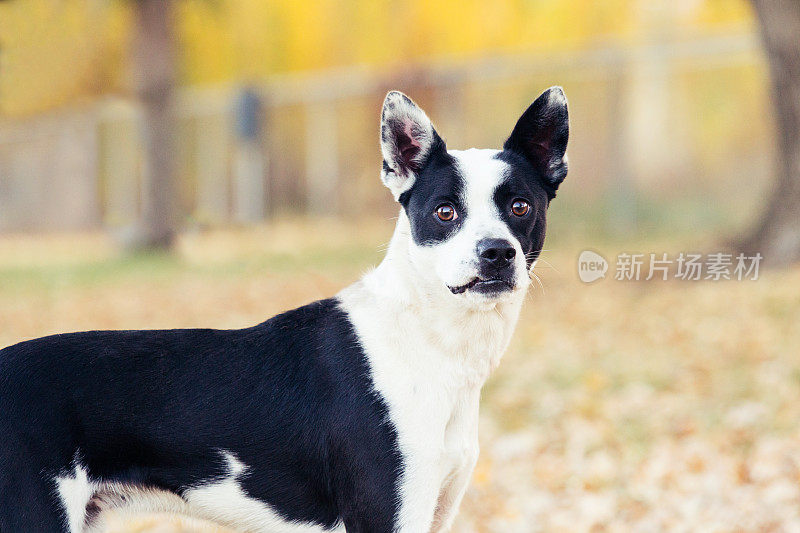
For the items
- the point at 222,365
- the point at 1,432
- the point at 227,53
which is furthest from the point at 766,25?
the point at 227,53

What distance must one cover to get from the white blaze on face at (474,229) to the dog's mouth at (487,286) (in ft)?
0.07

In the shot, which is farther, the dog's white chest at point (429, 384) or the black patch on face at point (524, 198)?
the black patch on face at point (524, 198)

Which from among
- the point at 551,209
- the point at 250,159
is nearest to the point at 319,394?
the point at 551,209

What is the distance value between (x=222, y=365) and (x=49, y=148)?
23.7 metres

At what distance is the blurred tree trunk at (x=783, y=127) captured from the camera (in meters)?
8.24

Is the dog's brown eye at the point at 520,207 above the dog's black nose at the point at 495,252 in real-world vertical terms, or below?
above

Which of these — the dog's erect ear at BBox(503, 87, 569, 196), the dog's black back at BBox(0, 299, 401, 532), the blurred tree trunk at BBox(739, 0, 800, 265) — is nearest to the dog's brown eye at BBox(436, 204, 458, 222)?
the dog's erect ear at BBox(503, 87, 569, 196)

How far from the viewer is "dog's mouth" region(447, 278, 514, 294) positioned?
95.4 inches

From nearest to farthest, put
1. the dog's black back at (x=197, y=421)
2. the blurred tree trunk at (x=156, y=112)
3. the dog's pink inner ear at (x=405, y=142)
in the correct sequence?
the dog's black back at (x=197, y=421), the dog's pink inner ear at (x=405, y=142), the blurred tree trunk at (x=156, y=112)

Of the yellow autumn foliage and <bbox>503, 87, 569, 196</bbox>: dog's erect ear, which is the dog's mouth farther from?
the yellow autumn foliage

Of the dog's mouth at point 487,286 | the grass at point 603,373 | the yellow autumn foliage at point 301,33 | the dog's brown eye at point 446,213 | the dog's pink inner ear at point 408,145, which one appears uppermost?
the yellow autumn foliage at point 301,33

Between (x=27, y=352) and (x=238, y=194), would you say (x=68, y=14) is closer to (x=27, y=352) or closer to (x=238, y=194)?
(x=238, y=194)

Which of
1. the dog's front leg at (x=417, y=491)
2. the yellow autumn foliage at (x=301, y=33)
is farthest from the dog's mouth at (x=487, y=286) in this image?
the yellow autumn foliage at (x=301, y=33)

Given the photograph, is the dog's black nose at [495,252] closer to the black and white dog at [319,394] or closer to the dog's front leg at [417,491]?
the black and white dog at [319,394]
